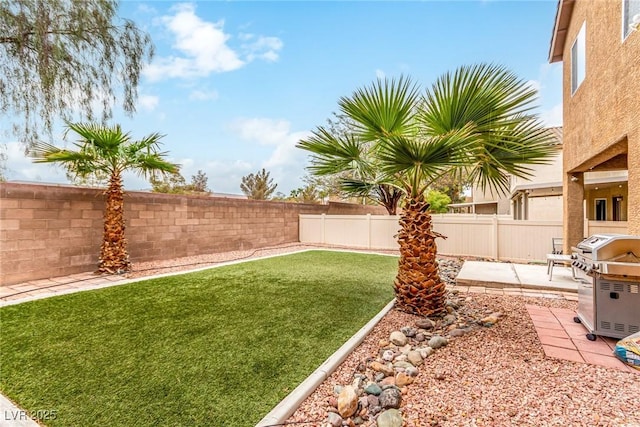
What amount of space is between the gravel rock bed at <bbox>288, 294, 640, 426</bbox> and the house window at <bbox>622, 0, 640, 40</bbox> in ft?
14.3

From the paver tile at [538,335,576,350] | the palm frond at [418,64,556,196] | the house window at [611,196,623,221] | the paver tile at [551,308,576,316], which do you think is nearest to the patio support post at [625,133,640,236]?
the palm frond at [418,64,556,196]

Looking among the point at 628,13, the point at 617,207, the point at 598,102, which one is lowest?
the point at 617,207

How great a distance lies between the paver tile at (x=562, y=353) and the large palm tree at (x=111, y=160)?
24.4 ft

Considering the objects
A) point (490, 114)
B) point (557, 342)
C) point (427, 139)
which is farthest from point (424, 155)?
point (557, 342)

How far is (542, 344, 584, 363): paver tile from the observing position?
9.59 feet

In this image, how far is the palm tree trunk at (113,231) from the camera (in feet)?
21.2

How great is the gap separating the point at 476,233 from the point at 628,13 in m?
6.77

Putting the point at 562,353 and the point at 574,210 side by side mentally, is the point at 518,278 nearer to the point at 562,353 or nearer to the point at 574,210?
the point at 574,210

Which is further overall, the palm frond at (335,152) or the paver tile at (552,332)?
the palm frond at (335,152)

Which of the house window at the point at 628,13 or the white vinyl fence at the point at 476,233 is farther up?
the house window at the point at 628,13

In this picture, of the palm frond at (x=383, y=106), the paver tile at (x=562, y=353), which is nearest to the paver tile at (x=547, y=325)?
the paver tile at (x=562, y=353)

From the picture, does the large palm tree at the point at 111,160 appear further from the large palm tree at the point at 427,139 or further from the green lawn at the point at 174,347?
the large palm tree at the point at 427,139

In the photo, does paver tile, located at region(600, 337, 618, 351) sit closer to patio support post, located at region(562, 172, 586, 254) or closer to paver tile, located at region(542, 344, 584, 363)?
paver tile, located at region(542, 344, 584, 363)

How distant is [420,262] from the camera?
4.05 m
